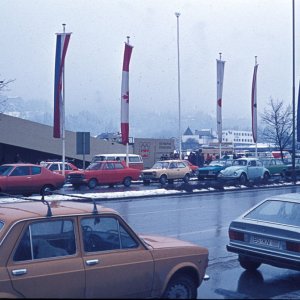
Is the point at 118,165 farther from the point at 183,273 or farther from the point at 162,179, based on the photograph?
the point at 183,273

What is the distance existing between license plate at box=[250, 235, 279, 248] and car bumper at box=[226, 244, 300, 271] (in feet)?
0.39

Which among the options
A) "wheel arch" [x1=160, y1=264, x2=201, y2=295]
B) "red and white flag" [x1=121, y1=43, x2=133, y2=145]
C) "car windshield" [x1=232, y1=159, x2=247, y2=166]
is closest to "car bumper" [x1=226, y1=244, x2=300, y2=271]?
"wheel arch" [x1=160, y1=264, x2=201, y2=295]

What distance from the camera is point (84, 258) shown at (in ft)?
20.8

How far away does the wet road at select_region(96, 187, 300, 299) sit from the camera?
899 cm

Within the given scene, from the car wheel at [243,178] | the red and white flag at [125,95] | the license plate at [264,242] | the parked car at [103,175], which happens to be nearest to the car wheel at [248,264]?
the license plate at [264,242]

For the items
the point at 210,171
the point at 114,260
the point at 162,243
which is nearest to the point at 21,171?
the point at 210,171

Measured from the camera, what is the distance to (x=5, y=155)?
52.7m

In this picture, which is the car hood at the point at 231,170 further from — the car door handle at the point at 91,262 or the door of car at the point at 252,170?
the car door handle at the point at 91,262

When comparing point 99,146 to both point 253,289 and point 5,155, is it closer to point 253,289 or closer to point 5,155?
point 5,155

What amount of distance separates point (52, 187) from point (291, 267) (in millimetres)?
18528

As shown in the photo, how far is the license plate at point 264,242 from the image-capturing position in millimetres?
9383

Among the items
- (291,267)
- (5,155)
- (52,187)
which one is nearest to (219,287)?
(291,267)

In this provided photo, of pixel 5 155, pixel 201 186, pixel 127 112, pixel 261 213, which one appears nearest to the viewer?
pixel 261 213

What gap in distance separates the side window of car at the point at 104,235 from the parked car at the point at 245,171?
28.5 metres
